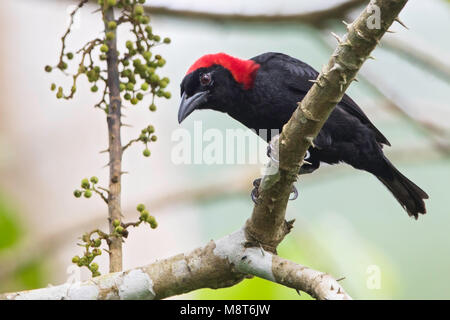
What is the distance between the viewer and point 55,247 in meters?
5.00

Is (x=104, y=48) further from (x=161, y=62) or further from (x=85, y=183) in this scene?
(x=85, y=183)

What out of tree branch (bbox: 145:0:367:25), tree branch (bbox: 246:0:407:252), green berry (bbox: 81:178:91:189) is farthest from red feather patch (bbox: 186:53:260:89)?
green berry (bbox: 81:178:91:189)

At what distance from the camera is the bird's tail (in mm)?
4219

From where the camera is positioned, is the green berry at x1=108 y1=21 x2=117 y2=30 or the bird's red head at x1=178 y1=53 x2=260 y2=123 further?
the bird's red head at x1=178 y1=53 x2=260 y2=123

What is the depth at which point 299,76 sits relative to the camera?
3.95 metres

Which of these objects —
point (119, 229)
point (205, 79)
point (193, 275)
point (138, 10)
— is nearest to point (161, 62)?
point (138, 10)

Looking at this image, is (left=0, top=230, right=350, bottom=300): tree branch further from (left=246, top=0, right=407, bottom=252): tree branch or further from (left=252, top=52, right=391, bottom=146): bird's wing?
(left=252, top=52, right=391, bottom=146): bird's wing

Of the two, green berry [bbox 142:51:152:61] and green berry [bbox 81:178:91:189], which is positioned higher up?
green berry [bbox 142:51:152:61]

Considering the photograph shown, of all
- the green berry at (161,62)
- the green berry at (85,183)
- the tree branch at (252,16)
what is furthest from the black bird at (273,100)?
the green berry at (85,183)

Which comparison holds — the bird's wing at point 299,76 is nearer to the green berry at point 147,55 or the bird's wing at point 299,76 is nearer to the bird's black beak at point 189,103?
the bird's black beak at point 189,103

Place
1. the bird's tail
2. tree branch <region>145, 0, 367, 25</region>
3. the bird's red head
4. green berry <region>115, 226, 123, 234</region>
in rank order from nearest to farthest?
green berry <region>115, 226, 123, 234</region> < the bird's red head < the bird's tail < tree branch <region>145, 0, 367, 25</region>

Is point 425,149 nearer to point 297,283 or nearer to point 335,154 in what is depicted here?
point 335,154

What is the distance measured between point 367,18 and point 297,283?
0.92 m
